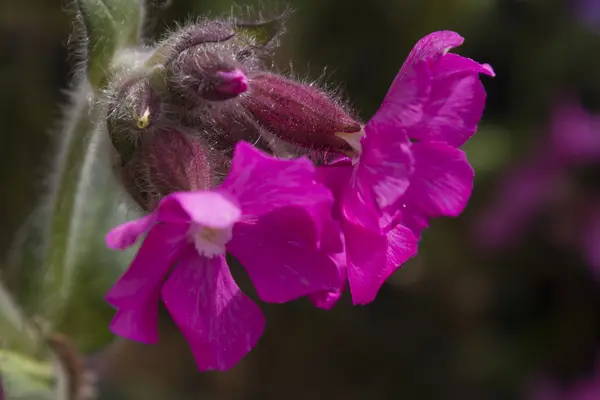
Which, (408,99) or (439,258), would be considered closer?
(408,99)

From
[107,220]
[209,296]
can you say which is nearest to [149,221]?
[209,296]

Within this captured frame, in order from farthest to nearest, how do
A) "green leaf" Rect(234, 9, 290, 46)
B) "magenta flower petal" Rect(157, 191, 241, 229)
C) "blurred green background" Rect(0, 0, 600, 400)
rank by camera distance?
1. "blurred green background" Rect(0, 0, 600, 400)
2. "green leaf" Rect(234, 9, 290, 46)
3. "magenta flower petal" Rect(157, 191, 241, 229)

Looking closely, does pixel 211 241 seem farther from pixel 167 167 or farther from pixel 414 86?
pixel 414 86

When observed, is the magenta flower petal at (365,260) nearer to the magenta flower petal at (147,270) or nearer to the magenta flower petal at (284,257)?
the magenta flower petal at (284,257)

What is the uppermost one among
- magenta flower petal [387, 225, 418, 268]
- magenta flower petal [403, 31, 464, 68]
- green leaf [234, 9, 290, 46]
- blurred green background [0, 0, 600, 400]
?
magenta flower petal [403, 31, 464, 68]

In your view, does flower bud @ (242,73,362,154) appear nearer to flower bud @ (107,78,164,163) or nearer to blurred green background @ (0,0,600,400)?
flower bud @ (107,78,164,163)

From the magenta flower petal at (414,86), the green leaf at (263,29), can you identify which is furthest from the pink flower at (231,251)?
the green leaf at (263,29)

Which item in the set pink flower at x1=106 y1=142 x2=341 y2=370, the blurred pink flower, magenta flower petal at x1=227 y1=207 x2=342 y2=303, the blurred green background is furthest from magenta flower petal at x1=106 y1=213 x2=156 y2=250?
the blurred pink flower

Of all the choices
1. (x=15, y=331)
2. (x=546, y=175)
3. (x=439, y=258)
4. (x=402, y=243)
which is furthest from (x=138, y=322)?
(x=546, y=175)
